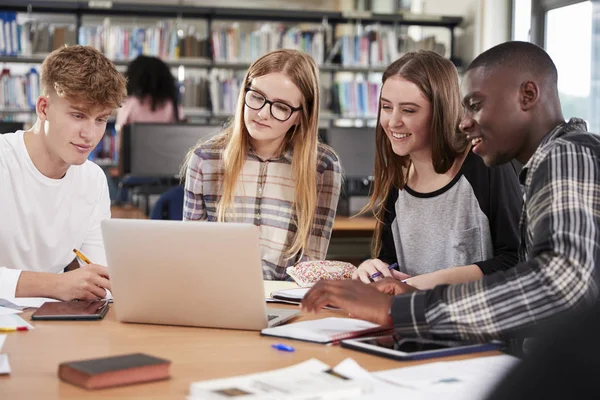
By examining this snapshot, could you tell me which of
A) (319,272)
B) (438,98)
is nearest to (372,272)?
(319,272)

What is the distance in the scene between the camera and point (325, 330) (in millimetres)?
1426

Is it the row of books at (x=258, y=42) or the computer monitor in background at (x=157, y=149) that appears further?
the row of books at (x=258, y=42)

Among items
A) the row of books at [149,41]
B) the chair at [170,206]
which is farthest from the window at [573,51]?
the chair at [170,206]

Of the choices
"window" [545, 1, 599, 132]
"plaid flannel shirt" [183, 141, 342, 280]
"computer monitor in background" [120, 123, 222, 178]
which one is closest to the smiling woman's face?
"plaid flannel shirt" [183, 141, 342, 280]

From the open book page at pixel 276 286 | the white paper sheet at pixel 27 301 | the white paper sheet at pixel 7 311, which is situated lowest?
the open book page at pixel 276 286

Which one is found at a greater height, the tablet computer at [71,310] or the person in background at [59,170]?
the person in background at [59,170]

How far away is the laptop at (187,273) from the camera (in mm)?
1395

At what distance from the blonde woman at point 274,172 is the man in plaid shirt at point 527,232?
0.90m

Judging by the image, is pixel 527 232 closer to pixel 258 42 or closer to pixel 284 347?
pixel 284 347

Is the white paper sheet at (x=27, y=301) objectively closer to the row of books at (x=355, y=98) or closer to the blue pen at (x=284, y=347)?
the blue pen at (x=284, y=347)

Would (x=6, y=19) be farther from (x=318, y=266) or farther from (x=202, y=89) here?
(x=318, y=266)

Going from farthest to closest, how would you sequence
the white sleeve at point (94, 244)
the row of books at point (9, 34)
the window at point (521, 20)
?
the window at point (521, 20) < the row of books at point (9, 34) < the white sleeve at point (94, 244)

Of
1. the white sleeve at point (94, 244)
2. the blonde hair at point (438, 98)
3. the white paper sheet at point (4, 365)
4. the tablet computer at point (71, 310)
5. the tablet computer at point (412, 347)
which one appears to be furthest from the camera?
the white sleeve at point (94, 244)

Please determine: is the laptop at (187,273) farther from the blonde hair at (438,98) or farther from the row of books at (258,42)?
the row of books at (258,42)
